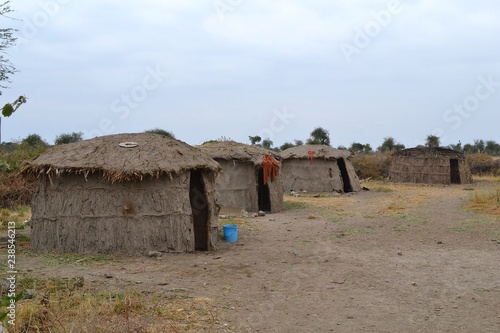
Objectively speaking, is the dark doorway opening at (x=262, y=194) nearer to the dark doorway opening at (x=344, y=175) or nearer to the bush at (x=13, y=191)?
the dark doorway opening at (x=344, y=175)

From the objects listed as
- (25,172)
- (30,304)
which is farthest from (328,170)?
(30,304)

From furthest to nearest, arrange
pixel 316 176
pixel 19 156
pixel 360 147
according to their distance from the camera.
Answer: pixel 360 147, pixel 316 176, pixel 19 156

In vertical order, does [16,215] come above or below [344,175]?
below

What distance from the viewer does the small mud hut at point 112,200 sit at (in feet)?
30.8

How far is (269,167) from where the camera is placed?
1614 cm

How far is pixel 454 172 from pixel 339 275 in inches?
906

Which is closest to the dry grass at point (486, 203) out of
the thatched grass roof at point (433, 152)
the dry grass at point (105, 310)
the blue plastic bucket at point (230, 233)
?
the blue plastic bucket at point (230, 233)

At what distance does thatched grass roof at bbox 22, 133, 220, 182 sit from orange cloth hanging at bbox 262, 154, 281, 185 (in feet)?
18.0

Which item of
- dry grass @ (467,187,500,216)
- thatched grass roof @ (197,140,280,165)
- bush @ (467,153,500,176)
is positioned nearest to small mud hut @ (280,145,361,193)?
thatched grass roof @ (197,140,280,165)

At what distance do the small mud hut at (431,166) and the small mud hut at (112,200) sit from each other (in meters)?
20.4

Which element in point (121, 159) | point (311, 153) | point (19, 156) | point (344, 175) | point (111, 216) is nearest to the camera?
point (111, 216)

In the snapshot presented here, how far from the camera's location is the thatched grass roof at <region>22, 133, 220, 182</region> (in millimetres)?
9273

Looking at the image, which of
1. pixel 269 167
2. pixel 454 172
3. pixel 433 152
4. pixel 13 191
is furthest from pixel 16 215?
pixel 454 172

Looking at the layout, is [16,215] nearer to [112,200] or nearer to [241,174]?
[241,174]
